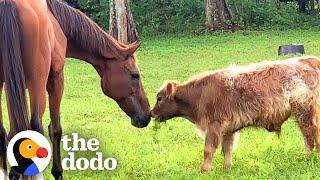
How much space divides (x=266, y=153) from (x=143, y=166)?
4.59ft

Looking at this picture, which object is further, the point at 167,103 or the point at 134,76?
the point at 167,103

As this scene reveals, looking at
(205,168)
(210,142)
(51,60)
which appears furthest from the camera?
(210,142)

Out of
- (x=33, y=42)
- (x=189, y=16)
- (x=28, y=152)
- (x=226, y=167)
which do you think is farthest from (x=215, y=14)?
(x=28, y=152)

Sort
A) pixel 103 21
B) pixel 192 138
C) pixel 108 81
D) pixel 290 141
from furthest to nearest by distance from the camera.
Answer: pixel 103 21, pixel 192 138, pixel 290 141, pixel 108 81

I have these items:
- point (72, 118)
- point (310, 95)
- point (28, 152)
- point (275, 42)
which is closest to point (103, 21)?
point (275, 42)

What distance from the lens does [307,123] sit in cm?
725

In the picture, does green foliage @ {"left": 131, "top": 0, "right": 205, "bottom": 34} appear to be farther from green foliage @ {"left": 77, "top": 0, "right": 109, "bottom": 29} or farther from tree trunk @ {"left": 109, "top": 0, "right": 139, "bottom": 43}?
tree trunk @ {"left": 109, "top": 0, "right": 139, "bottom": 43}

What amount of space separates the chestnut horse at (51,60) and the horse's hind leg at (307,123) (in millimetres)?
1678

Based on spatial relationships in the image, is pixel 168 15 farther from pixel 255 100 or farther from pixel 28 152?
pixel 28 152

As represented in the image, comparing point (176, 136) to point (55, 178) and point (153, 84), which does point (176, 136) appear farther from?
point (153, 84)

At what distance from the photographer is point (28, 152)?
4941mm

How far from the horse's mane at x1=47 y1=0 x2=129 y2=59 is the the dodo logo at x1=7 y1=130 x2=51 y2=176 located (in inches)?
75.1

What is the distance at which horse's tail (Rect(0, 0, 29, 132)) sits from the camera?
5035mm

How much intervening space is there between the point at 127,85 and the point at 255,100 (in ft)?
4.55
